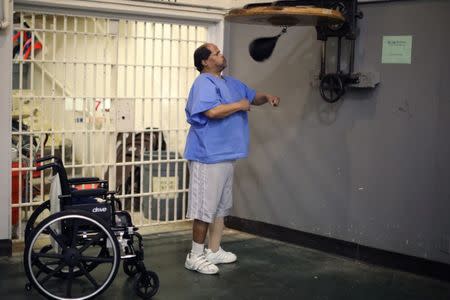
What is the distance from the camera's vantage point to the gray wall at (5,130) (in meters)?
4.78

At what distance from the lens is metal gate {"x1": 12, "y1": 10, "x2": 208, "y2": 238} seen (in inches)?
208

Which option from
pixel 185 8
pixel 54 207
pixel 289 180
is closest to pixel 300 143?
pixel 289 180

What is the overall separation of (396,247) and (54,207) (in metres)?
2.46

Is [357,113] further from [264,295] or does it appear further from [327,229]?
[264,295]

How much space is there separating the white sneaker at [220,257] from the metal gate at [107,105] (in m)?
1.05

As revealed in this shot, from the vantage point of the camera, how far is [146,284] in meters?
4.23

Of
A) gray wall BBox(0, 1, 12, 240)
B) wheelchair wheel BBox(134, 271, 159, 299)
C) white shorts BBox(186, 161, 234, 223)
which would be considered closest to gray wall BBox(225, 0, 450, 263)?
white shorts BBox(186, 161, 234, 223)

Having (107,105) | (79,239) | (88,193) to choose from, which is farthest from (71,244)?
(107,105)

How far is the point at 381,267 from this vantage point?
5.05 meters

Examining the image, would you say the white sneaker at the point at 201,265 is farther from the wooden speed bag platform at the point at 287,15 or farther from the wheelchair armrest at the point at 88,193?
the wooden speed bag platform at the point at 287,15

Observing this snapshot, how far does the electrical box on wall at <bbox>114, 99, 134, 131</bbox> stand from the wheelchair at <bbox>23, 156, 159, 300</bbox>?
4.31 feet

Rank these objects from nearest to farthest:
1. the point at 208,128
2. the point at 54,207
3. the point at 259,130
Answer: the point at 54,207, the point at 208,128, the point at 259,130

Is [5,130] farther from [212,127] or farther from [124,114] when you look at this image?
[212,127]

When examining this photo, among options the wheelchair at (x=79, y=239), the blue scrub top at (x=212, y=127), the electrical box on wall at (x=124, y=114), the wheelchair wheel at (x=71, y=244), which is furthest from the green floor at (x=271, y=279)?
the electrical box on wall at (x=124, y=114)
